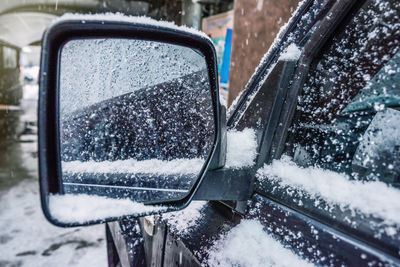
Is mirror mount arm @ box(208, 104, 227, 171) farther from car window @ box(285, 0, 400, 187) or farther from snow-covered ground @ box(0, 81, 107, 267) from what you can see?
snow-covered ground @ box(0, 81, 107, 267)

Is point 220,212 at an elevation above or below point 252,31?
below

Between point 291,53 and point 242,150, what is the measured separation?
426 millimetres

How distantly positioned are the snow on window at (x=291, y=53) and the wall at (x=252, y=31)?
6.27 feet

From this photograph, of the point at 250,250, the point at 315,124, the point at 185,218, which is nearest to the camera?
the point at 250,250

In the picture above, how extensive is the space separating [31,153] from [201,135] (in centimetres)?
932

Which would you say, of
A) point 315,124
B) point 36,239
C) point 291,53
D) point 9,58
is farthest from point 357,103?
point 9,58

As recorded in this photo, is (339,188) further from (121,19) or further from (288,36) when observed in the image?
(121,19)

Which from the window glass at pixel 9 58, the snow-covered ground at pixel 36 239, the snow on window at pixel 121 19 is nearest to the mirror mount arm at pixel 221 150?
the snow on window at pixel 121 19

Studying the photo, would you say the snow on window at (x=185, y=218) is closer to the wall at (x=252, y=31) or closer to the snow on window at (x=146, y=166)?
the snow on window at (x=146, y=166)

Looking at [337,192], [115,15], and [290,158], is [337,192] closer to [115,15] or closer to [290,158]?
[290,158]

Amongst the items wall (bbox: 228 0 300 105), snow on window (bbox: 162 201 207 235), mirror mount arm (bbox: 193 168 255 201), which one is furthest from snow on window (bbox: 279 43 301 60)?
wall (bbox: 228 0 300 105)

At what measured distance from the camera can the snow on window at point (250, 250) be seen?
2.79 ft

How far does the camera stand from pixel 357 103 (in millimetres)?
956

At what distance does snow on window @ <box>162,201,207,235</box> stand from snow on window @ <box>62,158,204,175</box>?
12.5 inches
